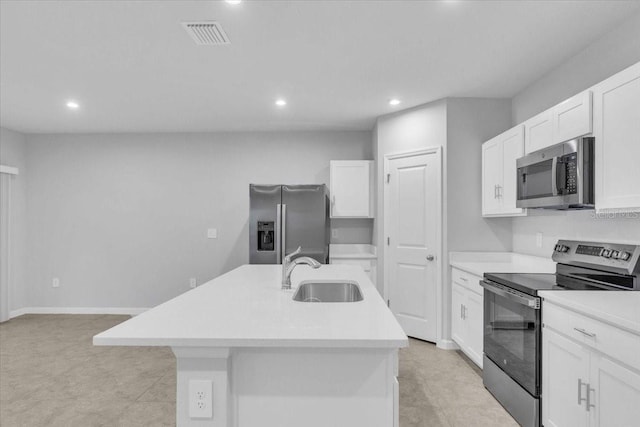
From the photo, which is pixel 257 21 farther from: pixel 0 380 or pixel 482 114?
pixel 0 380

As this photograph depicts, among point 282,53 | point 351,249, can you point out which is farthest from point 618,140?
point 351,249

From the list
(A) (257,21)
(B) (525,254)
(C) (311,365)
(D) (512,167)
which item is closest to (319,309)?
(C) (311,365)

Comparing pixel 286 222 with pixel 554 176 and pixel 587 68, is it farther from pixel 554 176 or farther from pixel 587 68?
pixel 587 68

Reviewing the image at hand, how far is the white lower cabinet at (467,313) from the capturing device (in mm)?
3029

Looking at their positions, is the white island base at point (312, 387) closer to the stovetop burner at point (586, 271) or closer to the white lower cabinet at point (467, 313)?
the stovetop burner at point (586, 271)

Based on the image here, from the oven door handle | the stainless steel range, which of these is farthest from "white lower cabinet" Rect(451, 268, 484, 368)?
the oven door handle

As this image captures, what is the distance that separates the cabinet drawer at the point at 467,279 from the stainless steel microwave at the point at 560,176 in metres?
0.72

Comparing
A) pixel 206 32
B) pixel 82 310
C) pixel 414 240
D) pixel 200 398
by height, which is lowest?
pixel 82 310

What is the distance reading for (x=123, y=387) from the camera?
292 centimetres

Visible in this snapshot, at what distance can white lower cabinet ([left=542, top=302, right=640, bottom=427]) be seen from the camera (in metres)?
1.48

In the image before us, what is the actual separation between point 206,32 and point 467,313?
2998mm

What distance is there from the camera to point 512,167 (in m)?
3.12

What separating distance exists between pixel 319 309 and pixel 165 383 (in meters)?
2.04

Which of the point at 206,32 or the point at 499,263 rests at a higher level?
the point at 206,32
